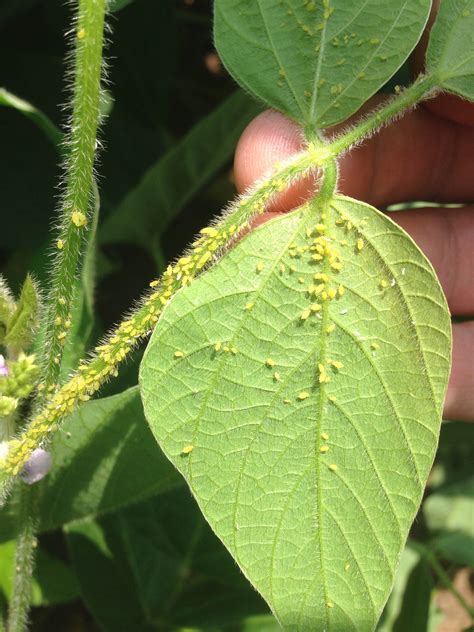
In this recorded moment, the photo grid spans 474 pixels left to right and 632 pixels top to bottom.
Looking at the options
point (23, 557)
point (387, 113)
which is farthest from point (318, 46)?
point (23, 557)

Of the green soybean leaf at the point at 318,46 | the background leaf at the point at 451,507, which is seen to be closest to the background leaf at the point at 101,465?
the green soybean leaf at the point at 318,46

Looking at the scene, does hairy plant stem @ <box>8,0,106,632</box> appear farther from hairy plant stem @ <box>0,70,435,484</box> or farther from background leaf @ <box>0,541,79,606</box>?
background leaf @ <box>0,541,79,606</box>

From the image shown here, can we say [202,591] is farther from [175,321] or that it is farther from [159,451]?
[175,321]

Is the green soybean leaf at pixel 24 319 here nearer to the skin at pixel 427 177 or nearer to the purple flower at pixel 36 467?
the purple flower at pixel 36 467

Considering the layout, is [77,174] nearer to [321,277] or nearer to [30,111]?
[30,111]

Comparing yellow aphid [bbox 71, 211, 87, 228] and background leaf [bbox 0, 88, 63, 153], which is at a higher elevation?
background leaf [bbox 0, 88, 63, 153]

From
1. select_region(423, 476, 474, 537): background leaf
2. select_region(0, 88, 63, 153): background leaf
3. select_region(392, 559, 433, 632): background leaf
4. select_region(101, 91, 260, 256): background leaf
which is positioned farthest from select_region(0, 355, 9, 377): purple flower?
select_region(423, 476, 474, 537): background leaf
